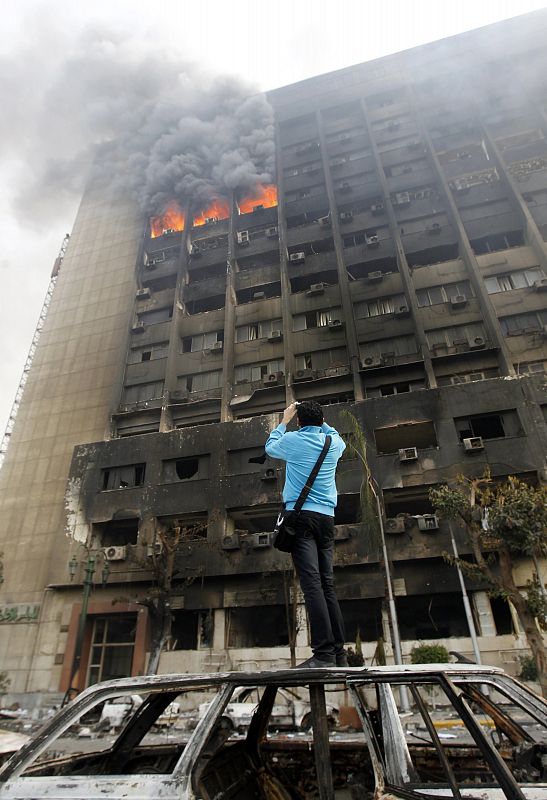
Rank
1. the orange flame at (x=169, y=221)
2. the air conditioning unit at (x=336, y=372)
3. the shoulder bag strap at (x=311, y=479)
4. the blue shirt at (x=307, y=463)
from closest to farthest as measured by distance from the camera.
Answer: the shoulder bag strap at (x=311, y=479) < the blue shirt at (x=307, y=463) < the air conditioning unit at (x=336, y=372) < the orange flame at (x=169, y=221)

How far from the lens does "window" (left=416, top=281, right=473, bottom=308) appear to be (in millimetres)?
28594

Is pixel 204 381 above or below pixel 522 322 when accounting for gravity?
below

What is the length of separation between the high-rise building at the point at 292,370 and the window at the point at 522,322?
11 centimetres

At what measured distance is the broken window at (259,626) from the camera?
21.4 meters

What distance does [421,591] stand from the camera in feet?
65.1

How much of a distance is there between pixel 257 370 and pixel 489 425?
13.9 metres

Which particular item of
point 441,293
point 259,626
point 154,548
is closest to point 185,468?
point 154,548

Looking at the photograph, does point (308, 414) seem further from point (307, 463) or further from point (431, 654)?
point (431, 654)

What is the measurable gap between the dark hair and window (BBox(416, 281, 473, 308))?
86.2ft

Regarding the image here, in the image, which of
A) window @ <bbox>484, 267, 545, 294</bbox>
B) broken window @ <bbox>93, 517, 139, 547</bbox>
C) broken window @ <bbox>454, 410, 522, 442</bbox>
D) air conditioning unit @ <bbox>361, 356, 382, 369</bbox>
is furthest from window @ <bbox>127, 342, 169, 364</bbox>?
window @ <bbox>484, 267, 545, 294</bbox>

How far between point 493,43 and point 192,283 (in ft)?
105

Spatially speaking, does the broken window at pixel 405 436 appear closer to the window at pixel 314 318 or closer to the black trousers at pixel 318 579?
the window at pixel 314 318

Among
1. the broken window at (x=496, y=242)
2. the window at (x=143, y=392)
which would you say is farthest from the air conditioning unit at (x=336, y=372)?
the broken window at (x=496, y=242)

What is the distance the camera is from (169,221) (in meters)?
39.2
